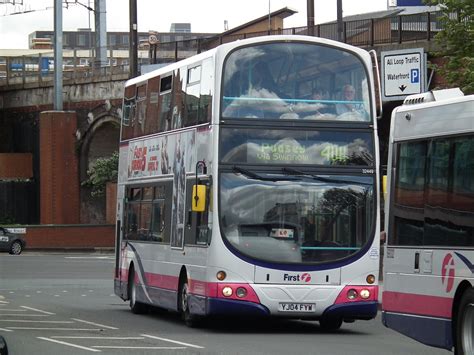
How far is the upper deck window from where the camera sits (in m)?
18.2

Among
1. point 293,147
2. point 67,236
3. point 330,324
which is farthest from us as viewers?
point 67,236

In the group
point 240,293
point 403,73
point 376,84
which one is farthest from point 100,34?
point 240,293

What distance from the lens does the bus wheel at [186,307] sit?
18.8 metres

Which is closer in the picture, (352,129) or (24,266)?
(352,129)

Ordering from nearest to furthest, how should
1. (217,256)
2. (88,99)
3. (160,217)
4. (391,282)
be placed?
(391,282), (217,256), (160,217), (88,99)

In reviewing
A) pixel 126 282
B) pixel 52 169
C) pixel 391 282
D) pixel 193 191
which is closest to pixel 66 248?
pixel 52 169

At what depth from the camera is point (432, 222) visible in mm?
13016

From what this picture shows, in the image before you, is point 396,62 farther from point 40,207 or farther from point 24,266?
point 40,207

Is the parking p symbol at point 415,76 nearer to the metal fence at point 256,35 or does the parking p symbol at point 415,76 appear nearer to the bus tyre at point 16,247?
the metal fence at point 256,35

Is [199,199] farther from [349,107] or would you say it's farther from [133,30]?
[133,30]

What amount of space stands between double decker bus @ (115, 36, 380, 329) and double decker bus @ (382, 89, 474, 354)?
3.65 metres

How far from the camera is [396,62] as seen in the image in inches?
933

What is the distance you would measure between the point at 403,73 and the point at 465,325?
1205 cm

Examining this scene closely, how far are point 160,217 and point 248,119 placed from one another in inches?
139
